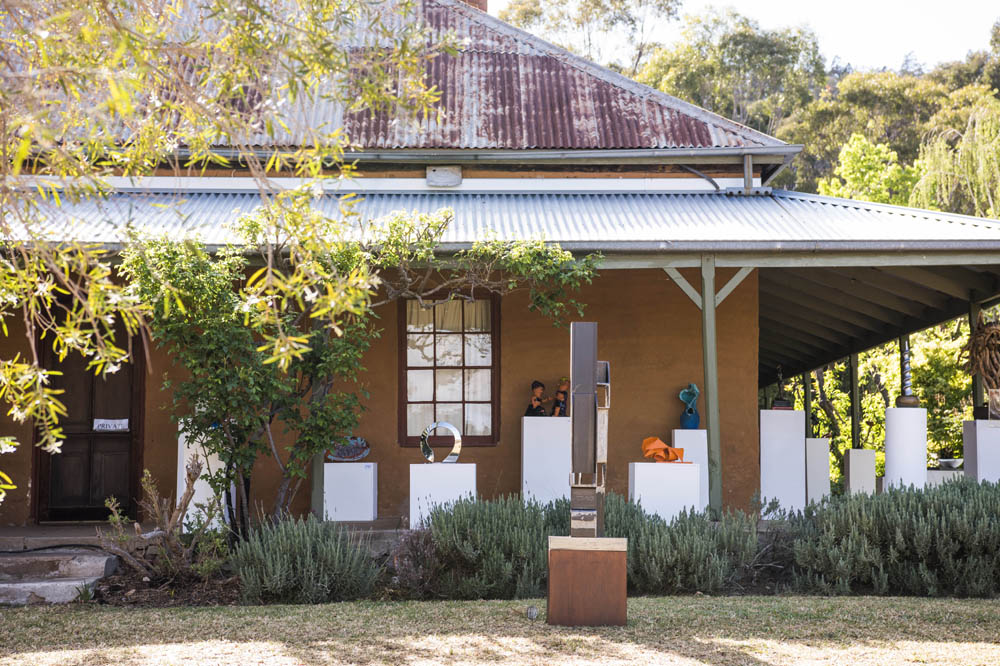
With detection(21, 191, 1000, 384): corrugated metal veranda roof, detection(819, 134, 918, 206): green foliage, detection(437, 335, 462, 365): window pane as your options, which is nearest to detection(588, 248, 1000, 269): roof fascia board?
detection(21, 191, 1000, 384): corrugated metal veranda roof

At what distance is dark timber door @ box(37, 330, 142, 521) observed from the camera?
9969mm

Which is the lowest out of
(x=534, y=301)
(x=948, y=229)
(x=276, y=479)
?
(x=276, y=479)

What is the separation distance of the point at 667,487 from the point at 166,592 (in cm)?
390

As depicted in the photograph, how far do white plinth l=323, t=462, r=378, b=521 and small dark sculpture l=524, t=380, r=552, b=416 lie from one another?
1.54 m

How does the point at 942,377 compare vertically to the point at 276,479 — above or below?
above

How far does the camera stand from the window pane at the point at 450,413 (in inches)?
398

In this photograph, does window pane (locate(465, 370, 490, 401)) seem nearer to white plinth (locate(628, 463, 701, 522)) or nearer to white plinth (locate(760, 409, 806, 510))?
white plinth (locate(628, 463, 701, 522))

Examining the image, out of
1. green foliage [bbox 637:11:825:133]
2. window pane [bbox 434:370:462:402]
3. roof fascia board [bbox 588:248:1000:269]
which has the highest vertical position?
green foliage [bbox 637:11:825:133]

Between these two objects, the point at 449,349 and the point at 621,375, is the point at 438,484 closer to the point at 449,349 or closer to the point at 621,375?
the point at 449,349

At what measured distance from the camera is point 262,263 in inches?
346

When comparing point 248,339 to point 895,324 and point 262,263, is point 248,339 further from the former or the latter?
point 895,324

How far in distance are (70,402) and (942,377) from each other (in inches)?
518

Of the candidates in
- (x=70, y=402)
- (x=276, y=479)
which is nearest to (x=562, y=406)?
(x=276, y=479)

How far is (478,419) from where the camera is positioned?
10.2m
